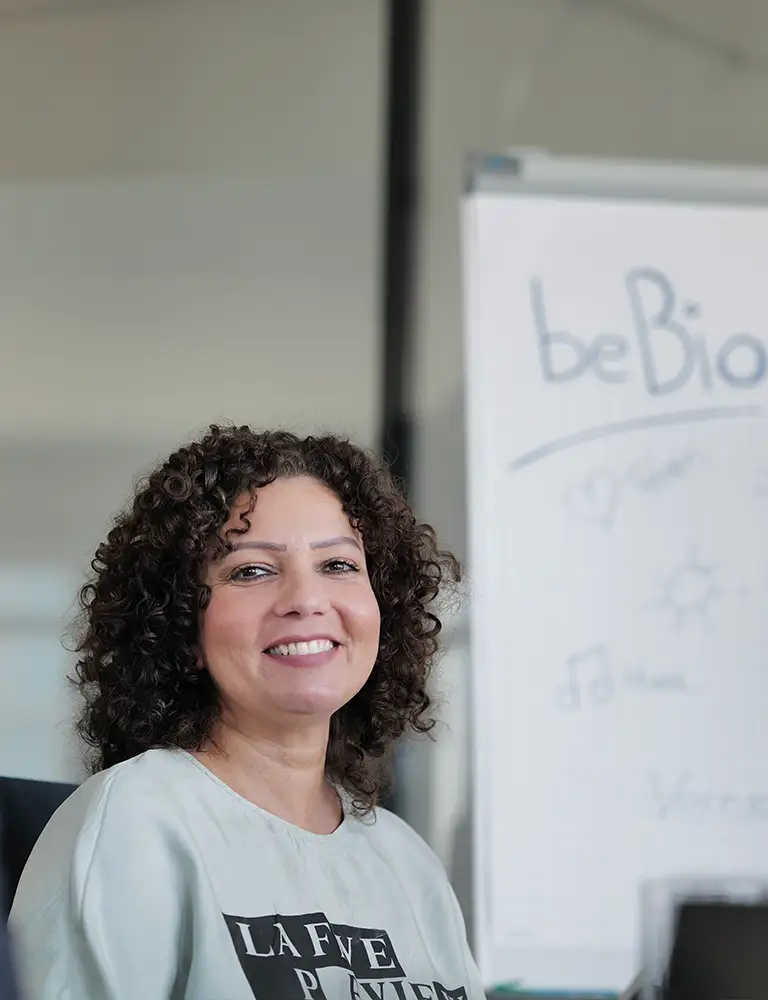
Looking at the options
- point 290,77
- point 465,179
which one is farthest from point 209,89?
point 465,179

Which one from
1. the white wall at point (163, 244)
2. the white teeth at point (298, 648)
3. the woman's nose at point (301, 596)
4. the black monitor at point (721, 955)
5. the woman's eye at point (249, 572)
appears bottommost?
the black monitor at point (721, 955)

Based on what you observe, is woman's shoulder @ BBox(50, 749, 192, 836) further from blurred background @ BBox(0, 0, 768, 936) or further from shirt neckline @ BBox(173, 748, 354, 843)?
blurred background @ BBox(0, 0, 768, 936)

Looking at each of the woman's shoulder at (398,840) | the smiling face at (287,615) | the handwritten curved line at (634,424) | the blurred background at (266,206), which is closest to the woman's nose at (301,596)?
the smiling face at (287,615)

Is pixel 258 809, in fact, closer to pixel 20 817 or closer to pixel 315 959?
pixel 315 959

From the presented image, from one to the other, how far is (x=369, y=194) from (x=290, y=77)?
0.29 m

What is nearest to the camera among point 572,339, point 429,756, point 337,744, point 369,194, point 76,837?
point 76,837

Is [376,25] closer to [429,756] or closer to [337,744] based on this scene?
[429,756]

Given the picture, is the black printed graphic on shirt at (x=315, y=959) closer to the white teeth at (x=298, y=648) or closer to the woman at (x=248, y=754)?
the woman at (x=248, y=754)

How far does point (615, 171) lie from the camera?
205cm

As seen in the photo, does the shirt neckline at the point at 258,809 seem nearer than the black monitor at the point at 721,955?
No

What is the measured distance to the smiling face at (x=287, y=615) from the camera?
1.19 m

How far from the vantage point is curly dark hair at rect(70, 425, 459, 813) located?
125 cm

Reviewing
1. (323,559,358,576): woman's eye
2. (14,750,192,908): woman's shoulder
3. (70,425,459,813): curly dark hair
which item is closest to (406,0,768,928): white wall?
(70,425,459,813): curly dark hair

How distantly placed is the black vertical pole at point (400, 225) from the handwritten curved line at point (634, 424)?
0.48m
